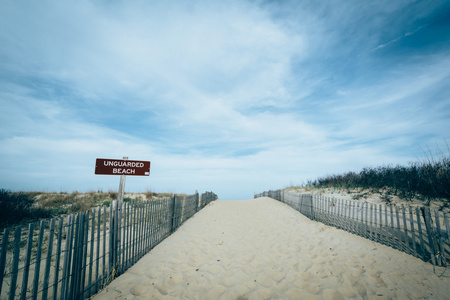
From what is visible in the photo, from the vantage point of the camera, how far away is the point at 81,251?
357 centimetres

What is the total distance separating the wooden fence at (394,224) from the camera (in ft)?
16.5

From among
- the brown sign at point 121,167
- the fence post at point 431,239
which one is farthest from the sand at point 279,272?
the brown sign at point 121,167

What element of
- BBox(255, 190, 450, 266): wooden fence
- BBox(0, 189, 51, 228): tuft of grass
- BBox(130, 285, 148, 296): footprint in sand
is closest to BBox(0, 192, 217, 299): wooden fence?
BBox(130, 285, 148, 296): footprint in sand

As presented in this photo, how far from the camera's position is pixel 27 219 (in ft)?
29.9

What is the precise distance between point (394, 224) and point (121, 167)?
954 centimetres

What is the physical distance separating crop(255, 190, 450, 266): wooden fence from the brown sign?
7.66 m

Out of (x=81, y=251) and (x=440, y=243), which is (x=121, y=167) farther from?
(x=440, y=243)

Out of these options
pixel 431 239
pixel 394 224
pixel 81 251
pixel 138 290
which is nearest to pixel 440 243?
pixel 431 239

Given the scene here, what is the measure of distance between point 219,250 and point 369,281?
3.91 m

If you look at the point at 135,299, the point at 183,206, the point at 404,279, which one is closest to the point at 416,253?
the point at 404,279

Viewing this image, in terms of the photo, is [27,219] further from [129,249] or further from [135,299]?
[135,299]

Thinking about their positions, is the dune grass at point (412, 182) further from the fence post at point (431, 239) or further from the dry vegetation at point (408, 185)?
the fence post at point (431, 239)

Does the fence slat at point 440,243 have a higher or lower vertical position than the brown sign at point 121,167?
lower

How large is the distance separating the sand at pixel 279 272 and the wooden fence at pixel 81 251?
36 cm
